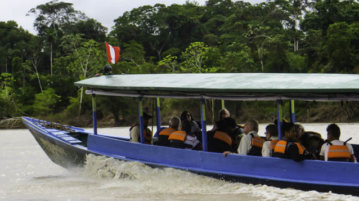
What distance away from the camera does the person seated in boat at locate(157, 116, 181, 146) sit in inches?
282

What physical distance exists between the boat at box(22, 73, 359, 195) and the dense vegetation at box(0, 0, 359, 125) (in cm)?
2070

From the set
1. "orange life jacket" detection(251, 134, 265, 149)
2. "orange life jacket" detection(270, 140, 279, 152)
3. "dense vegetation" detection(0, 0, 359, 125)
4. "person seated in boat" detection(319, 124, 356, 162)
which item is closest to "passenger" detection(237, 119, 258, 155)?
"orange life jacket" detection(251, 134, 265, 149)

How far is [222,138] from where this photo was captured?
6.79 metres

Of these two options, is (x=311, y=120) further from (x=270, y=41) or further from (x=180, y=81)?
(x=180, y=81)

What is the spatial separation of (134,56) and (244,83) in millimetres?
33627

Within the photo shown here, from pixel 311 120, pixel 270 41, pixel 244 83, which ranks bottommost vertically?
pixel 311 120

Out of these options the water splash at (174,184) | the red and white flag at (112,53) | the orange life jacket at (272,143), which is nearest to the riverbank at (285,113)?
the red and white flag at (112,53)

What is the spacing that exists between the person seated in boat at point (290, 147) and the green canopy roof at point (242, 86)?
1.29 ft

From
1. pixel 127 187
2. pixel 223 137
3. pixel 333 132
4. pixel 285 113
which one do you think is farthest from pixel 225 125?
pixel 285 113

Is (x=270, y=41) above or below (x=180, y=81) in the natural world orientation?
above

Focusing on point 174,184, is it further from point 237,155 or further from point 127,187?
point 237,155

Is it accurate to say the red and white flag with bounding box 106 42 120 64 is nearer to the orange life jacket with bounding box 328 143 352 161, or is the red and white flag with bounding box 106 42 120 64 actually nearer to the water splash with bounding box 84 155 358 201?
the water splash with bounding box 84 155 358 201

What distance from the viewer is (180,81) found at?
22.5ft

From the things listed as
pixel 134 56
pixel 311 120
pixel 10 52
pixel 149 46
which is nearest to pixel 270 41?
pixel 311 120
